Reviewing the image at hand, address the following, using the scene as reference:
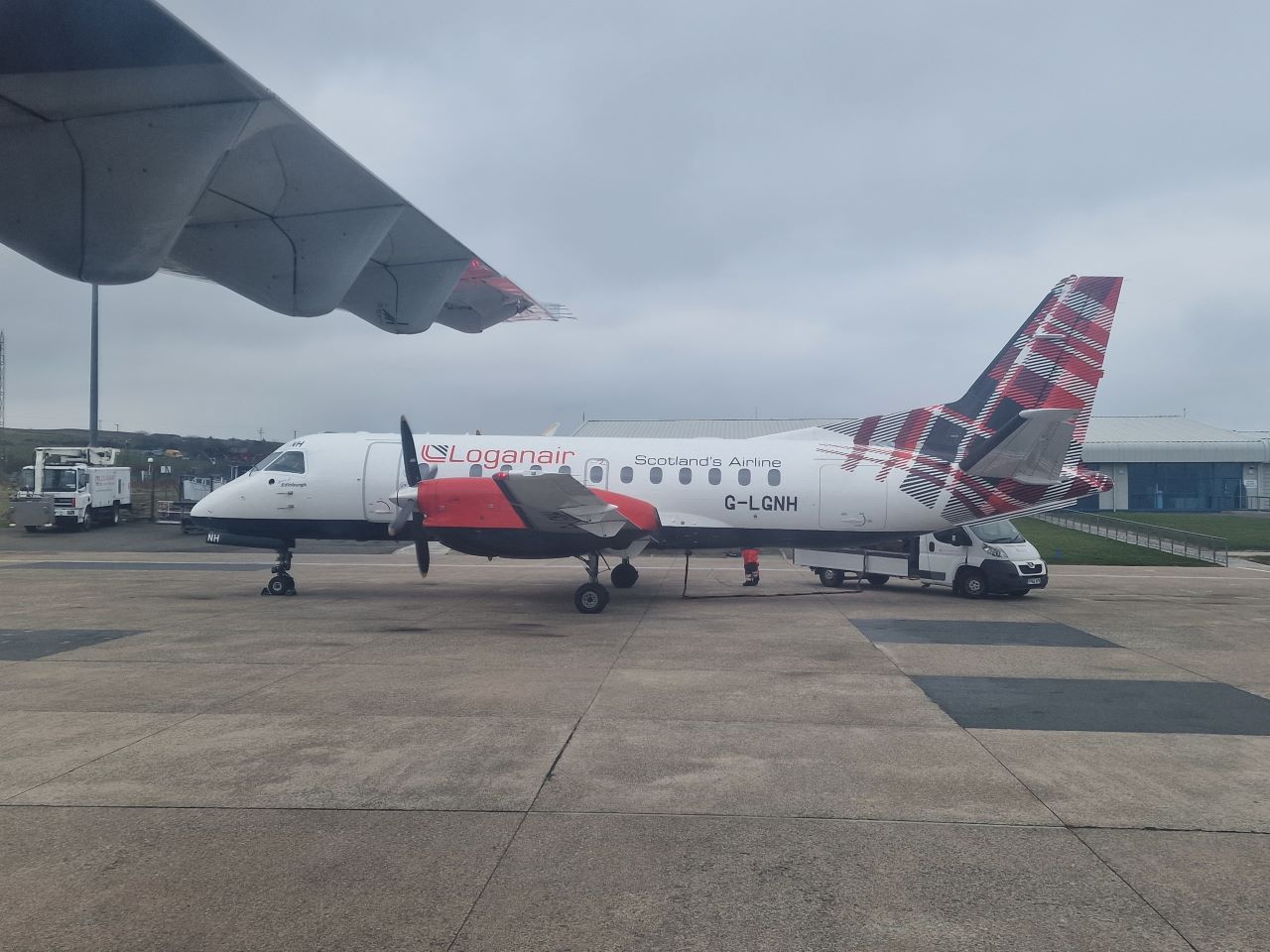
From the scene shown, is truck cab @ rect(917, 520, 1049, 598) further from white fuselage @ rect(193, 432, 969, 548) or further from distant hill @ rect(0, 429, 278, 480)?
distant hill @ rect(0, 429, 278, 480)

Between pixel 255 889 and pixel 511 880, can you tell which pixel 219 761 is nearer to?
pixel 255 889

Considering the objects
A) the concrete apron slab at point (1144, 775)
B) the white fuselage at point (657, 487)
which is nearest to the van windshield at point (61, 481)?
the white fuselage at point (657, 487)

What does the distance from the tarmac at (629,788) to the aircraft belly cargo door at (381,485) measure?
13.9 ft

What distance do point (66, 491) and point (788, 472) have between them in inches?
1289

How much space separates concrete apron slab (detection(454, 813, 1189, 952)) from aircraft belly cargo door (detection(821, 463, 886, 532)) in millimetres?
12819

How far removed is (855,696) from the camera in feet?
32.6

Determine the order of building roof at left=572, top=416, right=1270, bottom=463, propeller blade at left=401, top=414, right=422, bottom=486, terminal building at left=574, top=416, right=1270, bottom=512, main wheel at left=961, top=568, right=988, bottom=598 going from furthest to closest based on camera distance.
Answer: terminal building at left=574, top=416, right=1270, bottom=512, building roof at left=572, top=416, right=1270, bottom=463, main wheel at left=961, top=568, right=988, bottom=598, propeller blade at left=401, top=414, right=422, bottom=486

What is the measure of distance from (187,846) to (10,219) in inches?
157

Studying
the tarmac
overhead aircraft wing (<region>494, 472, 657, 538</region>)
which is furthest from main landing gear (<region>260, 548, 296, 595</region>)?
overhead aircraft wing (<region>494, 472, 657, 538</region>)

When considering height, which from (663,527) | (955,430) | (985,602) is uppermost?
(955,430)

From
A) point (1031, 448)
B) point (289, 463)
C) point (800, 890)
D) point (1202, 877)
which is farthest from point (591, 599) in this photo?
point (1202, 877)

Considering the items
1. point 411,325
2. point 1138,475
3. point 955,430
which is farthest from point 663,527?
point 1138,475

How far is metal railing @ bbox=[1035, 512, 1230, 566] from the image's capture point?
31.9 metres

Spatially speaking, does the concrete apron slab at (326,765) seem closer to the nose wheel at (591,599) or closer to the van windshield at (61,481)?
the nose wheel at (591,599)
